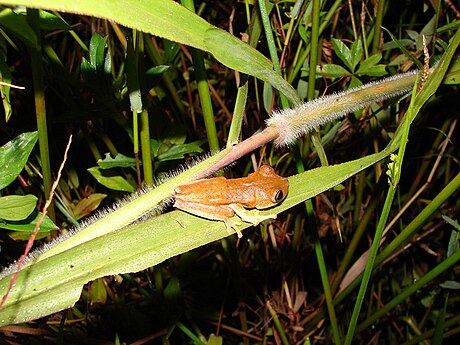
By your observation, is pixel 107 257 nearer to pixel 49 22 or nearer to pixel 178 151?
pixel 49 22

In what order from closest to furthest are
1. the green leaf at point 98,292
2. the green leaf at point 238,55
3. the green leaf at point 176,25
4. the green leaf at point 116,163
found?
the green leaf at point 176,25 < the green leaf at point 238,55 < the green leaf at point 116,163 < the green leaf at point 98,292

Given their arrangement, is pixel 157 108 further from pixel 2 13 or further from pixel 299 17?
pixel 2 13

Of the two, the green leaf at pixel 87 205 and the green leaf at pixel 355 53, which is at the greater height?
the green leaf at pixel 355 53

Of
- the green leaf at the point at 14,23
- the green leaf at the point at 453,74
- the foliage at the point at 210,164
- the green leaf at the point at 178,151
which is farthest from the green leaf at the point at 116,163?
the green leaf at the point at 453,74

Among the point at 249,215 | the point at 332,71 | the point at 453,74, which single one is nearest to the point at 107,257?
the point at 249,215

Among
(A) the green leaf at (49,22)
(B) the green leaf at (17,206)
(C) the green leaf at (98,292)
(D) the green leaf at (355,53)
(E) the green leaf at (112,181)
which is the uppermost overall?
(A) the green leaf at (49,22)

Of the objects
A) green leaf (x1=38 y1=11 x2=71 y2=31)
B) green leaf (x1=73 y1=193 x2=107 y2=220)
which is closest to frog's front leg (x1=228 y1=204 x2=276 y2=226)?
green leaf (x1=38 y1=11 x2=71 y2=31)

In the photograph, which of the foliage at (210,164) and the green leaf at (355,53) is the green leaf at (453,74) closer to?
the foliage at (210,164)
